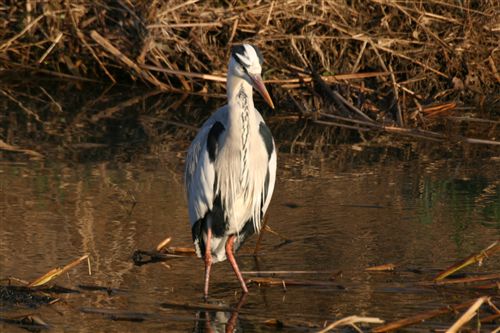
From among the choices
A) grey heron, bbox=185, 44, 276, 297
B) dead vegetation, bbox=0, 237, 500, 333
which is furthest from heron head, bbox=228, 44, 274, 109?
dead vegetation, bbox=0, 237, 500, 333

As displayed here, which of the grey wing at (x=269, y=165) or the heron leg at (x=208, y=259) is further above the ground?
the grey wing at (x=269, y=165)

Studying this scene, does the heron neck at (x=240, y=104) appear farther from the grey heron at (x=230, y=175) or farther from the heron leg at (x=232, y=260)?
the heron leg at (x=232, y=260)

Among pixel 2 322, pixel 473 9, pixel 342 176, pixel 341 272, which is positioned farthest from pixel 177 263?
pixel 473 9

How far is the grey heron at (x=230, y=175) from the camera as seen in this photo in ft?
20.4

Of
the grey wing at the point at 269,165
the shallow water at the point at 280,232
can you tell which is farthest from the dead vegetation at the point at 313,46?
the grey wing at the point at 269,165

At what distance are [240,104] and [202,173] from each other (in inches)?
21.3

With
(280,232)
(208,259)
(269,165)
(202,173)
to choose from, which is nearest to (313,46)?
(280,232)

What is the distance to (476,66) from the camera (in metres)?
11.3

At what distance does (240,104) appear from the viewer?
619 cm

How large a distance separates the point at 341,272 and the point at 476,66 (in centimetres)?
568

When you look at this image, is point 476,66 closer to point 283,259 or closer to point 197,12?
point 197,12

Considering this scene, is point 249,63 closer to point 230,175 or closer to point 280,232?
point 230,175

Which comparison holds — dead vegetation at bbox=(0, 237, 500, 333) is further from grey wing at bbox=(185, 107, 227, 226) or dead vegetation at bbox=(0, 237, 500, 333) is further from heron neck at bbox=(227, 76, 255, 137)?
heron neck at bbox=(227, 76, 255, 137)

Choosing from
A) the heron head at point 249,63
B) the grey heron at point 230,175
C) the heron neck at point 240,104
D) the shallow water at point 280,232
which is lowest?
the shallow water at point 280,232
